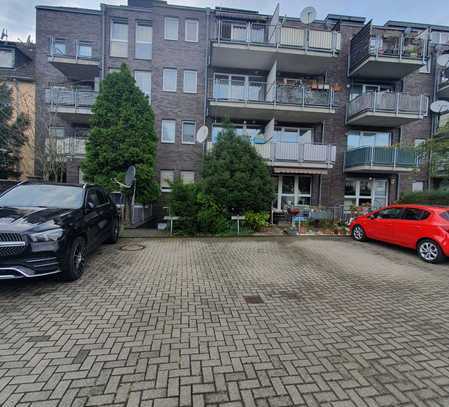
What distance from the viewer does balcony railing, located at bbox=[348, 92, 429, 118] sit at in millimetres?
12594

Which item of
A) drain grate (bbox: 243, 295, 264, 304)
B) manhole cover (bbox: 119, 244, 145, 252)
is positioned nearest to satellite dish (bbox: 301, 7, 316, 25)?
manhole cover (bbox: 119, 244, 145, 252)

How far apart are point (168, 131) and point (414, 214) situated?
12482 mm

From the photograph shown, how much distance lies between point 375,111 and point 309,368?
1384 centimetres

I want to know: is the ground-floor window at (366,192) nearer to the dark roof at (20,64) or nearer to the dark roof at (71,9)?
the dark roof at (71,9)

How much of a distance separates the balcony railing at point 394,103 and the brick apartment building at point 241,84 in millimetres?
73

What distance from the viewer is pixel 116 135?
1054 cm

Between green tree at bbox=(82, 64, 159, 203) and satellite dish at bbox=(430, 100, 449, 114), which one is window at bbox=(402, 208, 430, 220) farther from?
satellite dish at bbox=(430, 100, 449, 114)

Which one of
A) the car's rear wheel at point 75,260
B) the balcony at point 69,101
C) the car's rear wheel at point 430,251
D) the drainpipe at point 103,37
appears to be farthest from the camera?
the drainpipe at point 103,37

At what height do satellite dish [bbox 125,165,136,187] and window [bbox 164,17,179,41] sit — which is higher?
window [bbox 164,17,179,41]

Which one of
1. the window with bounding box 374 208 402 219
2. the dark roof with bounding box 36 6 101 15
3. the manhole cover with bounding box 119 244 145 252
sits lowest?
the manhole cover with bounding box 119 244 145 252

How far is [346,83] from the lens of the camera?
14.4 metres

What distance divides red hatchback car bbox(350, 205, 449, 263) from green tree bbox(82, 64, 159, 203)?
9547mm

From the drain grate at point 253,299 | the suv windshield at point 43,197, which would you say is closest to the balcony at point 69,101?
the suv windshield at point 43,197

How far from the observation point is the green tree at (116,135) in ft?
34.5
